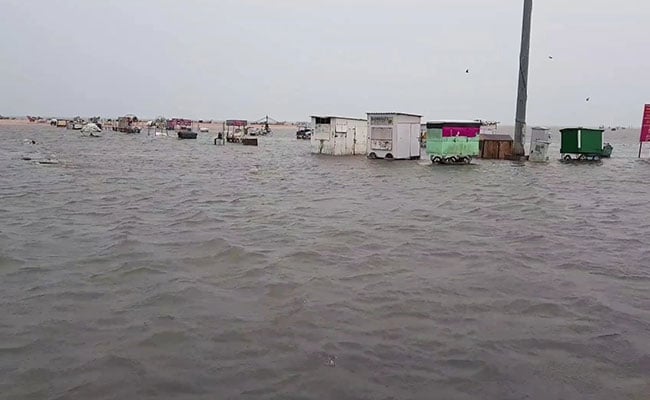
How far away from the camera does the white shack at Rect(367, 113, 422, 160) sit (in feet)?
110

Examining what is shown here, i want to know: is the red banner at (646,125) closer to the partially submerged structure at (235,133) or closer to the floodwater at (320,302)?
the floodwater at (320,302)

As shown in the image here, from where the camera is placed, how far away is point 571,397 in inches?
178

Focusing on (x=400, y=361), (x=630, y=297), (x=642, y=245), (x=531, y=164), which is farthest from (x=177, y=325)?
(x=531, y=164)

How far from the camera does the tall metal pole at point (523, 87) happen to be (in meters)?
35.4

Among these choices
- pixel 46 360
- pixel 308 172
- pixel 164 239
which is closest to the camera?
pixel 46 360

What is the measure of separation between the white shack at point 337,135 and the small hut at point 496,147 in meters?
9.49

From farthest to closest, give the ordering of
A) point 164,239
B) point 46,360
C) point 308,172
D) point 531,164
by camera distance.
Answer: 1. point 531,164
2. point 308,172
3. point 164,239
4. point 46,360

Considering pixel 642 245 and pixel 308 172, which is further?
pixel 308 172

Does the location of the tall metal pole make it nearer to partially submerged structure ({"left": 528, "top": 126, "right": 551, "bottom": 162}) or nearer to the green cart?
partially submerged structure ({"left": 528, "top": 126, "right": 551, "bottom": 162})

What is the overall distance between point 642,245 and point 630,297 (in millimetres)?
3890

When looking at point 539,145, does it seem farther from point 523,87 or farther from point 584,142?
point 523,87

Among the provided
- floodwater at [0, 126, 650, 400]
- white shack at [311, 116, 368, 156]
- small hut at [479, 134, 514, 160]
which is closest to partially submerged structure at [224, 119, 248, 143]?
white shack at [311, 116, 368, 156]

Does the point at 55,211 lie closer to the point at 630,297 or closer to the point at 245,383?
the point at 245,383

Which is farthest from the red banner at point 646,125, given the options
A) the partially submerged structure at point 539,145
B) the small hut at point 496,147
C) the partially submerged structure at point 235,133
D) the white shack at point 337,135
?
the partially submerged structure at point 235,133
